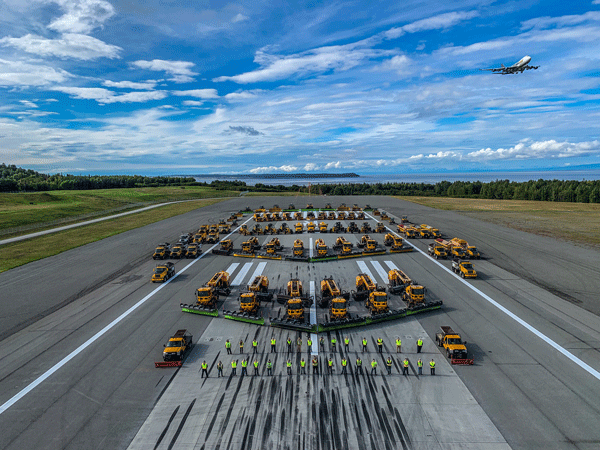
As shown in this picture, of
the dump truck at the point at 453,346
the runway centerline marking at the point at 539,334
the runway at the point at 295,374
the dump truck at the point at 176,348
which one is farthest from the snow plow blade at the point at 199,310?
the runway centerline marking at the point at 539,334

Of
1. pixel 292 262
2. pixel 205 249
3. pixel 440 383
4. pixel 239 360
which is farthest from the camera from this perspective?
pixel 205 249

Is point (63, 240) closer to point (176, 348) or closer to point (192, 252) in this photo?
point (192, 252)

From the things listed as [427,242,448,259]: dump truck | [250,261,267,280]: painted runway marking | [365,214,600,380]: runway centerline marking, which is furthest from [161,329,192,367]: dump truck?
[427,242,448,259]: dump truck

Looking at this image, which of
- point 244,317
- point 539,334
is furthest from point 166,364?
point 539,334

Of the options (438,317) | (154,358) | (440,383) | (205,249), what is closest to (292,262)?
(205,249)

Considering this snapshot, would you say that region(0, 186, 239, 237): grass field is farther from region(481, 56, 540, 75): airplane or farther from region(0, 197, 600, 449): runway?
region(481, 56, 540, 75): airplane

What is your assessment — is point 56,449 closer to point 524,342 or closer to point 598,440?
point 598,440
